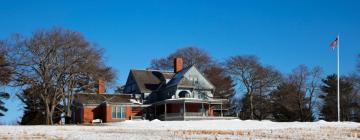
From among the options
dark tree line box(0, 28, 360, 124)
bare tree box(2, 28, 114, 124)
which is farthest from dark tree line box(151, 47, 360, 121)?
bare tree box(2, 28, 114, 124)

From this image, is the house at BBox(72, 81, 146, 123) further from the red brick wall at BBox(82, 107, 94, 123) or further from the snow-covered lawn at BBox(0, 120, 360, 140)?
the snow-covered lawn at BBox(0, 120, 360, 140)

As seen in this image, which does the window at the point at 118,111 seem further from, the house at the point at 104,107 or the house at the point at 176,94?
the house at the point at 176,94

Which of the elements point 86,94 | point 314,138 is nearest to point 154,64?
point 86,94

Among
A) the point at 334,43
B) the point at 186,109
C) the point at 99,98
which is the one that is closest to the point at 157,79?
the point at 186,109

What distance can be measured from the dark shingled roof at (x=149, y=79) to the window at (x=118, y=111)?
20.7 feet

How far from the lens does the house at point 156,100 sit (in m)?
58.8

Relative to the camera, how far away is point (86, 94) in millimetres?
60594

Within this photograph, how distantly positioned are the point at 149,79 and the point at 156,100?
3767mm

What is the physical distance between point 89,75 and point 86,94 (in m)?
8.93

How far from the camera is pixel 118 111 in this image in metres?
59.3

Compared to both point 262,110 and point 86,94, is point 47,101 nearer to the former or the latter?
point 86,94

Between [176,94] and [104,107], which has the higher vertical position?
[176,94]

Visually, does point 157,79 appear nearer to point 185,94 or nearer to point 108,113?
point 185,94

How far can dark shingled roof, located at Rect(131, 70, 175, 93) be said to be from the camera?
6631cm
